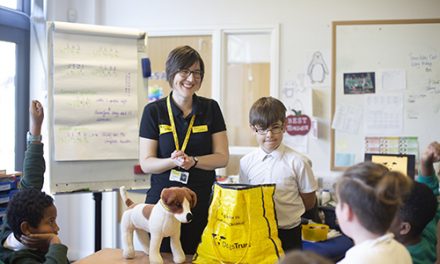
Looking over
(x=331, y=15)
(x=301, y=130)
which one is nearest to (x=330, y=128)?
(x=301, y=130)

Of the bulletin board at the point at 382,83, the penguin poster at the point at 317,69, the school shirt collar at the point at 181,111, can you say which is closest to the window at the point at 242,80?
the penguin poster at the point at 317,69

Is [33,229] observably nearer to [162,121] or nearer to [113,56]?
[162,121]

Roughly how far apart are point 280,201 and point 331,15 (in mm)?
2318

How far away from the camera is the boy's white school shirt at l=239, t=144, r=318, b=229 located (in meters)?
1.97

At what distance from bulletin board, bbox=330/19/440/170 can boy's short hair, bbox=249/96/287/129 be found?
6.35 feet

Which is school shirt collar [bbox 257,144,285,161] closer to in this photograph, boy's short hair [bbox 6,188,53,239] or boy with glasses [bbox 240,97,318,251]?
boy with glasses [bbox 240,97,318,251]

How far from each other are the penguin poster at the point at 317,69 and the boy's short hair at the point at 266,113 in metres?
1.92

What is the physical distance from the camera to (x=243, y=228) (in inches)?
66.6

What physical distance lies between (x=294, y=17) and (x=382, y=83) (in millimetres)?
884

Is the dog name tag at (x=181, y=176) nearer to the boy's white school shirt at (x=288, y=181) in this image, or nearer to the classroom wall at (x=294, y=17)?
the boy's white school shirt at (x=288, y=181)

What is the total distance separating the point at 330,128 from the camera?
12.6ft

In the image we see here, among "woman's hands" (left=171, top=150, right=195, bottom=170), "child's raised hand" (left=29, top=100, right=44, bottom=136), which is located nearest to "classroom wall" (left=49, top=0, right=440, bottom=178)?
"woman's hands" (left=171, top=150, right=195, bottom=170)

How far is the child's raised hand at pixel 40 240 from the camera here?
5.36 feet

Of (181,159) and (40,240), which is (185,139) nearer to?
(181,159)
